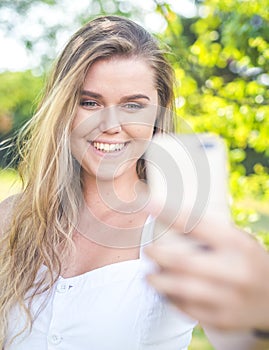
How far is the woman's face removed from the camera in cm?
136

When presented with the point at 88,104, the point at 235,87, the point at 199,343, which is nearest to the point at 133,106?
the point at 88,104

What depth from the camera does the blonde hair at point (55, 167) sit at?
4.77ft

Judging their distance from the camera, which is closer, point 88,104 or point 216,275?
point 216,275

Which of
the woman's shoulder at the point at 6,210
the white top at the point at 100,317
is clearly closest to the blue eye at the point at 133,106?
the white top at the point at 100,317

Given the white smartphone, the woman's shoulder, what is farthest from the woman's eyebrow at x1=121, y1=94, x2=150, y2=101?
the white smartphone

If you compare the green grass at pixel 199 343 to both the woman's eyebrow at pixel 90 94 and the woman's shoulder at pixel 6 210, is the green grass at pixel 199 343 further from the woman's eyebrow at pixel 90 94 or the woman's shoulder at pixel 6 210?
the woman's eyebrow at pixel 90 94

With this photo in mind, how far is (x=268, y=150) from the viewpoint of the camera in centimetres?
251

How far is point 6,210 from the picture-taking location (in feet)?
5.52

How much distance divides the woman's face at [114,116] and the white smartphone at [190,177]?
0.79m

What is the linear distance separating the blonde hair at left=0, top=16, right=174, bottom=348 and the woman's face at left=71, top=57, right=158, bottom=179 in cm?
2

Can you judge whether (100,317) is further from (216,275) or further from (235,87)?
(235,87)

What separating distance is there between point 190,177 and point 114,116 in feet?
2.78

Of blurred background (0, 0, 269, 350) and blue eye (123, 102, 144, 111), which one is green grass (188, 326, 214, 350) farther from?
blue eye (123, 102, 144, 111)

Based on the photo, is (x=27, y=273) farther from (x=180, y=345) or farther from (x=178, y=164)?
(x=178, y=164)
